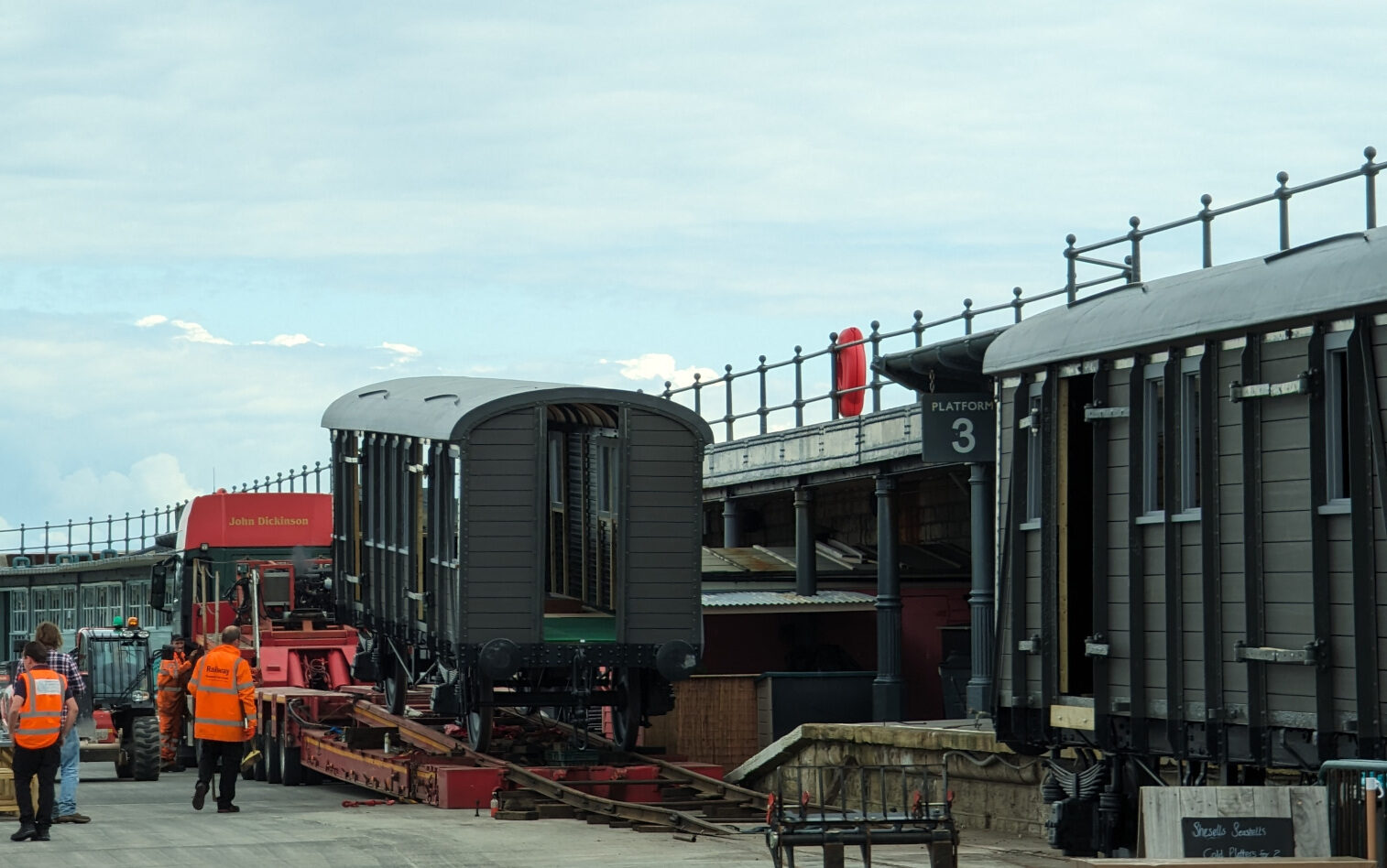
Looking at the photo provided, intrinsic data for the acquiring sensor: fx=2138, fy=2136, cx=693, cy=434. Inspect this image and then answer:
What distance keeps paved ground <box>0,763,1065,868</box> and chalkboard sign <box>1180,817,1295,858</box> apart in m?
4.32

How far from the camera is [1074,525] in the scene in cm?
1355

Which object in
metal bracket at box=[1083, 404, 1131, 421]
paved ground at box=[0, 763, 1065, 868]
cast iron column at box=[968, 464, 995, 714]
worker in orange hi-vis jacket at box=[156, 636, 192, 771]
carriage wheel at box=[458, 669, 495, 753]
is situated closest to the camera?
metal bracket at box=[1083, 404, 1131, 421]

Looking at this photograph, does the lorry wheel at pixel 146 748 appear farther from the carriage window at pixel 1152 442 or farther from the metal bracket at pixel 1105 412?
the carriage window at pixel 1152 442

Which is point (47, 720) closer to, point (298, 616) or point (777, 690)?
point (777, 690)

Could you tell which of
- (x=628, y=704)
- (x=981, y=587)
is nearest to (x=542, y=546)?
(x=628, y=704)

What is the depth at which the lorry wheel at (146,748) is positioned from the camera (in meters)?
22.2

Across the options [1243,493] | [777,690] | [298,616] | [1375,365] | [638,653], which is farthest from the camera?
[298,616]

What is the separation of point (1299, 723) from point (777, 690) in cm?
1148

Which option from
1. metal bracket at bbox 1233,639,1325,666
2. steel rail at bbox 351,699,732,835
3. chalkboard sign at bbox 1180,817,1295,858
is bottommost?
steel rail at bbox 351,699,732,835

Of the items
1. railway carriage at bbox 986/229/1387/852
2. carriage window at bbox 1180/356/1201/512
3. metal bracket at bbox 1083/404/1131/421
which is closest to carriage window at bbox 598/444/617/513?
railway carriage at bbox 986/229/1387/852

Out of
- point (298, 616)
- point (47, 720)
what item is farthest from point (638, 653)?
point (298, 616)

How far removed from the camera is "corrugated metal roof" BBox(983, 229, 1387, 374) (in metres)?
11.0

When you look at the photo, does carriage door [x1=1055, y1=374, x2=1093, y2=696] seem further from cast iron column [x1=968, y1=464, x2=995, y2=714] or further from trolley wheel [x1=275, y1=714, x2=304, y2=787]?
trolley wheel [x1=275, y1=714, x2=304, y2=787]

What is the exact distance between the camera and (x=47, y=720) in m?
15.0
